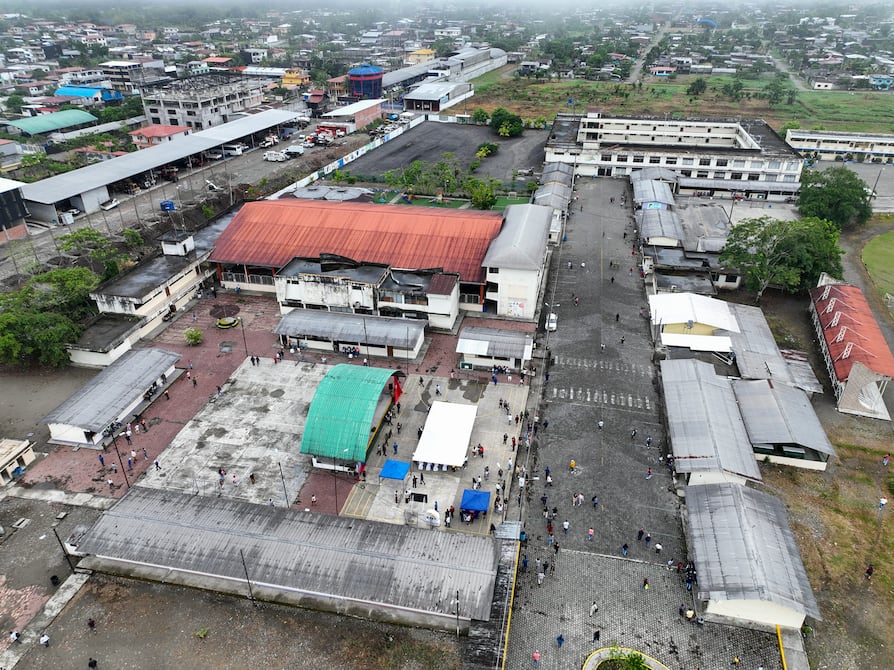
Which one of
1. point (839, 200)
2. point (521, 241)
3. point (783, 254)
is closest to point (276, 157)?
point (521, 241)

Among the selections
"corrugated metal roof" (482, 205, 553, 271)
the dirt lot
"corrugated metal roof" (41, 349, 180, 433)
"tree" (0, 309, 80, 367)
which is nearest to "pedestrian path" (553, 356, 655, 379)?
"corrugated metal roof" (482, 205, 553, 271)

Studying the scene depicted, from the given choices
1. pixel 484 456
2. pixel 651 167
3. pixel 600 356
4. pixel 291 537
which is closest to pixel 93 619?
pixel 291 537

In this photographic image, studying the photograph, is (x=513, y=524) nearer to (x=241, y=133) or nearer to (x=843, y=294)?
(x=843, y=294)

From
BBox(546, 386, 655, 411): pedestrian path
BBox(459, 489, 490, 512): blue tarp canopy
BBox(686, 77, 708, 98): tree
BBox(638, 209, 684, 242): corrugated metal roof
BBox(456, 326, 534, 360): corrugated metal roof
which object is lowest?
BBox(546, 386, 655, 411): pedestrian path

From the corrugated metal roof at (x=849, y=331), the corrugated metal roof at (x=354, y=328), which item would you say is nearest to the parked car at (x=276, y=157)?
the corrugated metal roof at (x=354, y=328)

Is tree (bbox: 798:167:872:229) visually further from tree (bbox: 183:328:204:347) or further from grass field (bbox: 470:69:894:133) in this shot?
tree (bbox: 183:328:204:347)

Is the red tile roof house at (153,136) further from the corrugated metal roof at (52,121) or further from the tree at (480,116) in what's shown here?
the tree at (480,116)
